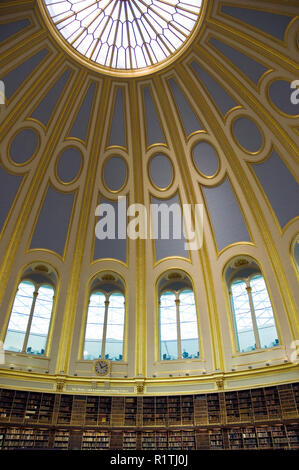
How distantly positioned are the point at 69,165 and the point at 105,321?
867 cm

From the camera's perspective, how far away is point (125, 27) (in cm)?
1691

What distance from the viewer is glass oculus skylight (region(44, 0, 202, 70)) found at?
51.4 feet

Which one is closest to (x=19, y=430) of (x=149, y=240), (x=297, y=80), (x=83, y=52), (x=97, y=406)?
Answer: (x=97, y=406)

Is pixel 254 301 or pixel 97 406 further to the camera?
pixel 254 301

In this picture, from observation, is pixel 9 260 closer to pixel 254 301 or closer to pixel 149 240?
pixel 149 240

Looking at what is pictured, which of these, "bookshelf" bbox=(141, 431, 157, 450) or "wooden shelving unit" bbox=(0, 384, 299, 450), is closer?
"wooden shelving unit" bbox=(0, 384, 299, 450)

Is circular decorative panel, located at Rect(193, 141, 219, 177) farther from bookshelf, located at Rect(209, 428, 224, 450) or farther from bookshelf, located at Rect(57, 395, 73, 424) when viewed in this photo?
bookshelf, located at Rect(57, 395, 73, 424)

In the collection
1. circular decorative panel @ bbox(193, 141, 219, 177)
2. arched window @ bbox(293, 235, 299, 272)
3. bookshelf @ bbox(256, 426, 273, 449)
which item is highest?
circular decorative panel @ bbox(193, 141, 219, 177)

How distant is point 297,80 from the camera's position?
1458 cm

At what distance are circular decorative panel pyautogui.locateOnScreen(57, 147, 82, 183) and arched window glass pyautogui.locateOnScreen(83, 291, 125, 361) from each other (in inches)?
260

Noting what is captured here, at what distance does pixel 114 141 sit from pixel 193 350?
1183cm

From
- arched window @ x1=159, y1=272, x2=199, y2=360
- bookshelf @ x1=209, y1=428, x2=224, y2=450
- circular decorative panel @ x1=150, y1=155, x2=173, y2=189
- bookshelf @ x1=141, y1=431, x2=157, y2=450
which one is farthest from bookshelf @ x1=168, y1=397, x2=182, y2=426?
circular decorative panel @ x1=150, y1=155, x2=173, y2=189

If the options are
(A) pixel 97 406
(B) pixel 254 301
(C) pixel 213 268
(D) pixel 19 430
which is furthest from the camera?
(C) pixel 213 268

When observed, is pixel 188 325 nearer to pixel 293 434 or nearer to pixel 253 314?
pixel 253 314
